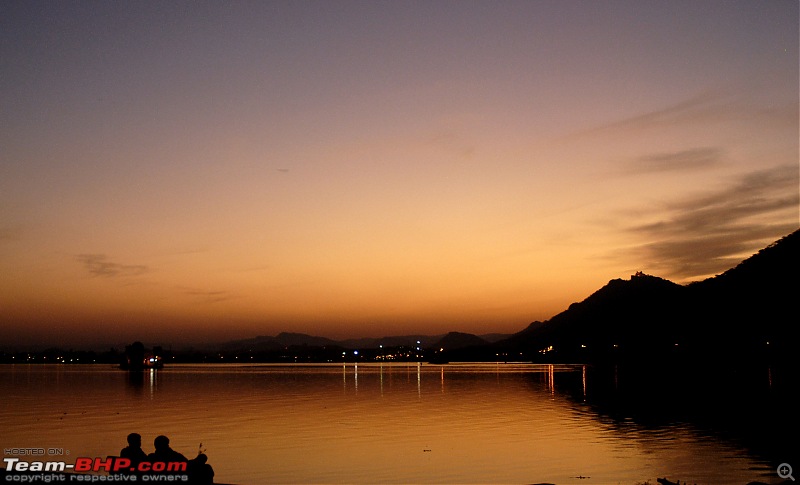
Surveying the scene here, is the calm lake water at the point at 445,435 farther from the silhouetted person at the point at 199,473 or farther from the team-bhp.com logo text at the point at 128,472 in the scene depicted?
the silhouetted person at the point at 199,473

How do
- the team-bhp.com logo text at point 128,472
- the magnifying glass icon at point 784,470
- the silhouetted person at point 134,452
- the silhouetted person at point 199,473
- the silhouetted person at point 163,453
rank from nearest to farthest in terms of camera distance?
the team-bhp.com logo text at point 128,472
the silhouetted person at point 199,473
the silhouetted person at point 163,453
the silhouetted person at point 134,452
the magnifying glass icon at point 784,470

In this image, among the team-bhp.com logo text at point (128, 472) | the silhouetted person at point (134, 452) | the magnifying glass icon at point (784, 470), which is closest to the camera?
the team-bhp.com logo text at point (128, 472)

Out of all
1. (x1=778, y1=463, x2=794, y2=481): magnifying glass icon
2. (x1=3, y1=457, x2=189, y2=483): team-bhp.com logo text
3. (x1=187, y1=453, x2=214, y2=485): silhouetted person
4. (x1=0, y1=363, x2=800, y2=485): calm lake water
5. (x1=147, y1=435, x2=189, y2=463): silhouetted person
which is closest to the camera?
(x1=3, y1=457, x2=189, y2=483): team-bhp.com logo text

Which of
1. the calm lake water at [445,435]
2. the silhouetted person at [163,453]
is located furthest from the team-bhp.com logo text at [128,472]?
the calm lake water at [445,435]

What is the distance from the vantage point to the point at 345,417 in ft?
220

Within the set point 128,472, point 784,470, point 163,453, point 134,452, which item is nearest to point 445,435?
point 784,470

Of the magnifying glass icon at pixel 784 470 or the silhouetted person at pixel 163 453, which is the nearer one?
the silhouetted person at pixel 163 453

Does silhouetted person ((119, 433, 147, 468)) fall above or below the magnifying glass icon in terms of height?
above

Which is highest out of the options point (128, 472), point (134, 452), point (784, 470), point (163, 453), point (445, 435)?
point (163, 453)

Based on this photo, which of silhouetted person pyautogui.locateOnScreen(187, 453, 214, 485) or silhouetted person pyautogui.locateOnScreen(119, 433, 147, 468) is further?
silhouetted person pyautogui.locateOnScreen(119, 433, 147, 468)

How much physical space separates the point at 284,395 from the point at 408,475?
6702cm

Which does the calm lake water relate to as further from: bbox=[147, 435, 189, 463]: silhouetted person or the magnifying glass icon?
bbox=[147, 435, 189, 463]: silhouetted person

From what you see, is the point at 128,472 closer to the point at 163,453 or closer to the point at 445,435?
the point at 163,453

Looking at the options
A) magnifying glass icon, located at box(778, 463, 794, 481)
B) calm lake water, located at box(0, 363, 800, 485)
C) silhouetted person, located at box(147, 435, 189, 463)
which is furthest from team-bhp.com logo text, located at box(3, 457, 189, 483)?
magnifying glass icon, located at box(778, 463, 794, 481)
